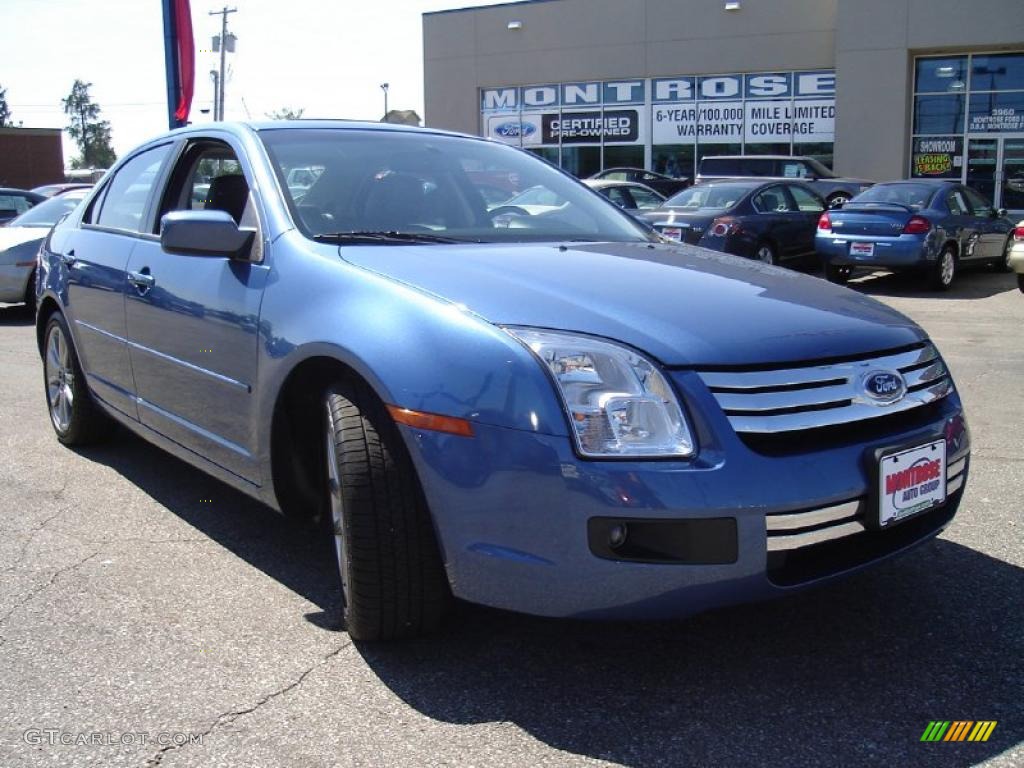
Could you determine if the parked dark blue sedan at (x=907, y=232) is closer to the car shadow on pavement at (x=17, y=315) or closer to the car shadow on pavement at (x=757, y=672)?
the car shadow on pavement at (x=17, y=315)

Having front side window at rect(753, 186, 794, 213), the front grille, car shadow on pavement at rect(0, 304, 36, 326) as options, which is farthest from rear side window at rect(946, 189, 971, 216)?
the front grille

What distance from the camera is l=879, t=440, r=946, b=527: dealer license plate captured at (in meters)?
2.76

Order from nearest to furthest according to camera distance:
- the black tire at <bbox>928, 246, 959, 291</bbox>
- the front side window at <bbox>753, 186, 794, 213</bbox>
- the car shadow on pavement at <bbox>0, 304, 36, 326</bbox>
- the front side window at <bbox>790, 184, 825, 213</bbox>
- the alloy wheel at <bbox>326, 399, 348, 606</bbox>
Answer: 1. the alloy wheel at <bbox>326, 399, 348, 606</bbox>
2. the car shadow on pavement at <bbox>0, 304, 36, 326</bbox>
3. the black tire at <bbox>928, 246, 959, 291</bbox>
4. the front side window at <bbox>753, 186, 794, 213</bbox>
5. the front side window at <bbox>790, 184, 825, 213</bbox>

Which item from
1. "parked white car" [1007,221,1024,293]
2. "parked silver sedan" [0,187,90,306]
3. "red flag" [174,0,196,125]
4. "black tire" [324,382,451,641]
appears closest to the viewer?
"black tire" [324,382,451,641]

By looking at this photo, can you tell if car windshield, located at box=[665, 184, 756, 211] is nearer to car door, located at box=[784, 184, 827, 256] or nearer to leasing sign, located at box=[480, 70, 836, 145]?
car door, located at box=[784, 184, 827, 256]

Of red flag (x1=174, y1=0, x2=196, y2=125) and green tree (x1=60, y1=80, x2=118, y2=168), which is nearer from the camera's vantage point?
red flag (x1=174, y1=0, x2=196, y2=125)

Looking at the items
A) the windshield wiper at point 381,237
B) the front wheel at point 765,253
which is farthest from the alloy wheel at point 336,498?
the front wheel at point 765,253

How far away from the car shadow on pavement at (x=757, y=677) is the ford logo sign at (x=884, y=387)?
0.76 m

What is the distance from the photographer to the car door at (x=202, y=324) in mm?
3479

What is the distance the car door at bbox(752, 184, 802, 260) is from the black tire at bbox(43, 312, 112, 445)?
9833 millimetres

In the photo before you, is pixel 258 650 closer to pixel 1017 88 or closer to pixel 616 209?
pixel 616 209

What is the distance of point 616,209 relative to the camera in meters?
4.46

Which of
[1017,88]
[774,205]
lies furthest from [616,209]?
[1017,88]

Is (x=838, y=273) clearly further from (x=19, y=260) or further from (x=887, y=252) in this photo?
(x=19, y=260)
